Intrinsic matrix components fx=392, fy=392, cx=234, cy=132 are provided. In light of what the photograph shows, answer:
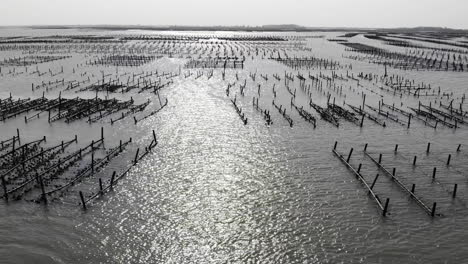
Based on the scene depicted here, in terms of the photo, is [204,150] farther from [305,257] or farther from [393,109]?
[393,109]

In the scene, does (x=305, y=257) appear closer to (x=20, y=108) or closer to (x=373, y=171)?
(x=373, y=171)

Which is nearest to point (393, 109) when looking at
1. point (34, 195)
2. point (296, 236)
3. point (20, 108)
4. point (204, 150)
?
point (204, 150)

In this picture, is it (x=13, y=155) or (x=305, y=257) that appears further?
(x=13, y=155)

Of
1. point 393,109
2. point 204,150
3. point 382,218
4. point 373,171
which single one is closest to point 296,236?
point 382,218

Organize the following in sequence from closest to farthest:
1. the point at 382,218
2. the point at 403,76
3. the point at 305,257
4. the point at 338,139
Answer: the point at 305,257 < the point at 382,218 < the point at 338,139 < the point at 403,76

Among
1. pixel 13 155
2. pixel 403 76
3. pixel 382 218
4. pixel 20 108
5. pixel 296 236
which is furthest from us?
pixel 403 76

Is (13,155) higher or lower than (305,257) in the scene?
higher
